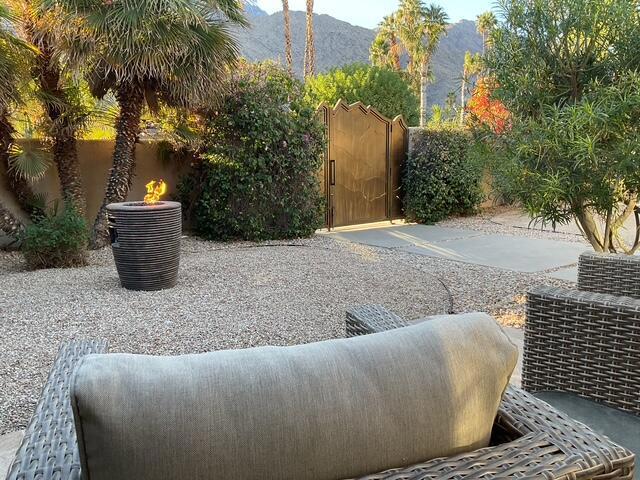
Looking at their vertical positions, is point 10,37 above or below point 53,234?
above

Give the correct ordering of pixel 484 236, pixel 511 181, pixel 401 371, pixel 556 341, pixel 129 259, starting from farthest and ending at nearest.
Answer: pixel 484 236 → pixel 129 259 → pixel 511 181 → pixel 556 341 → pixel 401 371

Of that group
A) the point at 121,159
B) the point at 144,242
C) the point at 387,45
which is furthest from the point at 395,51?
the point at 144,242

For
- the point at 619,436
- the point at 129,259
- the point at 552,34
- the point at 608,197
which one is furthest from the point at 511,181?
the point at 129,259

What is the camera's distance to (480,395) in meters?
1.13

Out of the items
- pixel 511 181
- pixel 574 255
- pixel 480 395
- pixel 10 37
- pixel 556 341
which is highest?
pixel 10 37

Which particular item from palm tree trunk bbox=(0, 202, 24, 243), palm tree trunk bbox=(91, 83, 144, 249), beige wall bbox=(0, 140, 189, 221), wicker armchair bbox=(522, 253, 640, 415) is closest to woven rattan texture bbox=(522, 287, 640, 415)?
wicker armchair bbox=(522, 253, 640, 415)

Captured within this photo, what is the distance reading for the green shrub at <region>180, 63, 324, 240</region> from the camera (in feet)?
→ 26.4

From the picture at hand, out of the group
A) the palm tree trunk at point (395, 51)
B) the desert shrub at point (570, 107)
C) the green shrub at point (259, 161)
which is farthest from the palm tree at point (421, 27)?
the desert shrub at point (570, 107)

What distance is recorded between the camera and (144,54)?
6281 mm

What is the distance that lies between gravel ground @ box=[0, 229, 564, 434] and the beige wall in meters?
1.23

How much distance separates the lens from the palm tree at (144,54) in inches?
243

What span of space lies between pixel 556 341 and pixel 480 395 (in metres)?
1.25

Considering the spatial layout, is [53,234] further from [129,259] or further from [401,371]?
[401,371]

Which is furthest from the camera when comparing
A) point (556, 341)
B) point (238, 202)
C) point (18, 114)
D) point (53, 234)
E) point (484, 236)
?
point (484, 236)
